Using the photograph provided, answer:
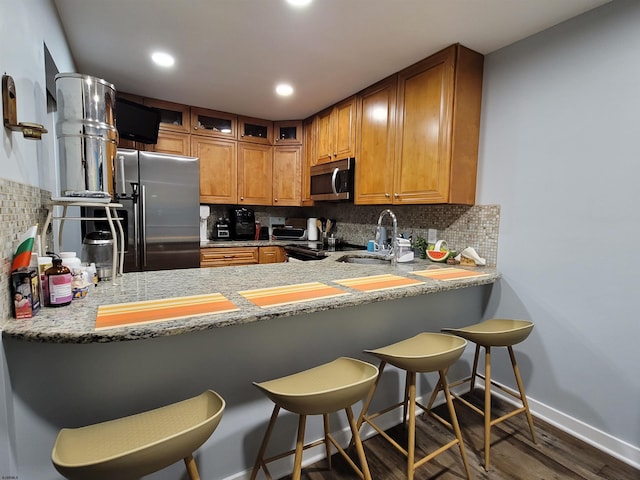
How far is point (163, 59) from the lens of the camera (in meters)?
2.38

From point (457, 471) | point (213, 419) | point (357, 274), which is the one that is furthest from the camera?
point (357, 274)

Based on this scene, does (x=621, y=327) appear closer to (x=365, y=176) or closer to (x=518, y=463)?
(x=518, y=463)

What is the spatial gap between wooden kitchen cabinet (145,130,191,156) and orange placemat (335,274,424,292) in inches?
102

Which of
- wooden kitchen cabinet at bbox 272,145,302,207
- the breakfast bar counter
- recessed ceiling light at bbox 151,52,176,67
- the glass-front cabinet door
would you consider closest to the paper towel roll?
wooden kitchen cabinet at bbox 272,145,302,207

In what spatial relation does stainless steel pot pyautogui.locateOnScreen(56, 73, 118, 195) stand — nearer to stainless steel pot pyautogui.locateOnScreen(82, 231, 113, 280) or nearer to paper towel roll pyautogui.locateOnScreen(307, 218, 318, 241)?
stainless steel pot pyautogui.locateOnScreen(82, 231, 113, 280)

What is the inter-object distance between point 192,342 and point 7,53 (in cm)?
116

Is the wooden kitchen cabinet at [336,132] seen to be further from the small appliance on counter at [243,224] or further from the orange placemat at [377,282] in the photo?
the orange placemat at [377,282]

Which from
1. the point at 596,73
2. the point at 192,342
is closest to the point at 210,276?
the point at 192,342

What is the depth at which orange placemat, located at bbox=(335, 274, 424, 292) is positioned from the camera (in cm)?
154

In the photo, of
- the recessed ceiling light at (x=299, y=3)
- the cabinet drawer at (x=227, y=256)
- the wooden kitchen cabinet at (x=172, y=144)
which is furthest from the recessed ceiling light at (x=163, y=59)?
the cabinet drawer at (x=227, y=256)

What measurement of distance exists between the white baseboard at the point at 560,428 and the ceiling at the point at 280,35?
7.58 feet

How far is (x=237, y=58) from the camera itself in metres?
2.35

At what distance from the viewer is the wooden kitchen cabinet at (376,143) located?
103 inches

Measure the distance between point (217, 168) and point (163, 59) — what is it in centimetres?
133
